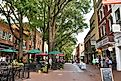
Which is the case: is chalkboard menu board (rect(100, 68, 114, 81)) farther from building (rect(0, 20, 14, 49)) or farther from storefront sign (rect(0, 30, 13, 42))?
storefront sign (rect(0, 30, 13, 42))

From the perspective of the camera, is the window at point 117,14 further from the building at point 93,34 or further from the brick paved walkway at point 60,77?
the building at point 93,34

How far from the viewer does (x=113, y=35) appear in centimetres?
2716

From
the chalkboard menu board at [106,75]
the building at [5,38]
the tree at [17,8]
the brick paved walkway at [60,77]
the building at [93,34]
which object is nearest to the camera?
the chalkboard menu board at [106,75]

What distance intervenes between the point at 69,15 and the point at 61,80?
23.3 meters

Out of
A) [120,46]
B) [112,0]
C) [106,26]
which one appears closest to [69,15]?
[106,26]

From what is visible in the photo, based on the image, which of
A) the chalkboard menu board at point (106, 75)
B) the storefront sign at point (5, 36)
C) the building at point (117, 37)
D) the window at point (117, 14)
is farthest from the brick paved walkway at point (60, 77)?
the storefront sign at point (5, 36)

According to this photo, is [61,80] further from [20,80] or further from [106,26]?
[106,26]

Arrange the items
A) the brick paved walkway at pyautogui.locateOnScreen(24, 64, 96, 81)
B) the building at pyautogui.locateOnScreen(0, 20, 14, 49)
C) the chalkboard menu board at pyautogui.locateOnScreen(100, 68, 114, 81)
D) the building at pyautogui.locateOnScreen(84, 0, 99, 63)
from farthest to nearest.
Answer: the building at pyautogui.locateOnScreen(84, 0, 99, 63)
the building at pyautogui.locateOnScreen(0, 20, 14, 49)
the brick paved walkway at pyautogui.locateOnScreen(24, 64, 96, 81)
the chalkboard menu board at pyautogui.locateOnScreen(100, 68, 114, 81)

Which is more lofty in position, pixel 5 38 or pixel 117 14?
pixel 117 14

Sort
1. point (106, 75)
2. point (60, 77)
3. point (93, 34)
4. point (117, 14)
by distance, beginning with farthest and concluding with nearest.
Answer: point (93, 34)
point (117, 14)
point (60, 77)
point (106, 75)

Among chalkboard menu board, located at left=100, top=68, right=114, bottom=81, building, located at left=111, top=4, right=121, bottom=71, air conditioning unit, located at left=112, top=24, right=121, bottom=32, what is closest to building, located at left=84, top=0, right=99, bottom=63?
building, located at left=111, top=4, right=121, bottom=71

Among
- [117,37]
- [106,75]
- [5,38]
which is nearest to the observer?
[106,75]

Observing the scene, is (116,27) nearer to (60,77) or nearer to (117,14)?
(117,14)

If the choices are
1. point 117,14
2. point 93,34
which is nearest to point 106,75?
point 117,14
